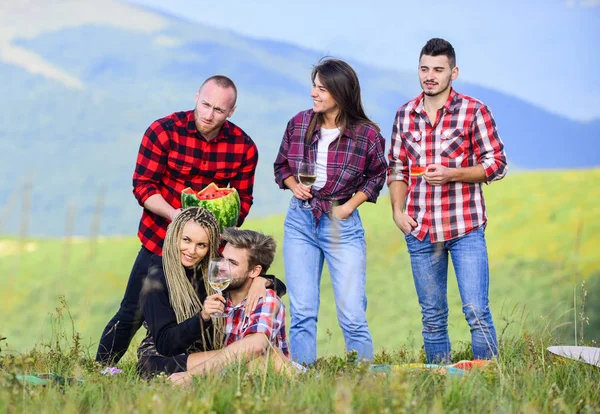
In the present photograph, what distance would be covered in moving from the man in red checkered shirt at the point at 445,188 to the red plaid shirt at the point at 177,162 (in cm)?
112

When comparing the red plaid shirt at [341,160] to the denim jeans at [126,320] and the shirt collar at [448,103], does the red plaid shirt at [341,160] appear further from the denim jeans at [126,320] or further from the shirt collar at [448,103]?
the denim jeans at [126,320]

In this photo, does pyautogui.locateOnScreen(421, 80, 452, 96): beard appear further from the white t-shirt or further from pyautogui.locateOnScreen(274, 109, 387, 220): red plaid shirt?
the white t-shirt

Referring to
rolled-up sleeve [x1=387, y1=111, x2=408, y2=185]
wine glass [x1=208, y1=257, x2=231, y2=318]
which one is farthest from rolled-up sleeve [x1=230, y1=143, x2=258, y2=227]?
wine glass [x1=208, y1=257, x2=231, y2=318]

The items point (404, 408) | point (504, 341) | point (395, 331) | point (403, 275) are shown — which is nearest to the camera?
point (404, 408)

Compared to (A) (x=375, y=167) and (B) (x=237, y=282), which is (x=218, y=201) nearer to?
(B) (x=237, y=282)

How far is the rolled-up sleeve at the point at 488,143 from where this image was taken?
202 inches

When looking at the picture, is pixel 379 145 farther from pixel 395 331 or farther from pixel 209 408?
pixel 395 331

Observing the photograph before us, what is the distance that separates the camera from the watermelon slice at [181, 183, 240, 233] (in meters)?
5.09

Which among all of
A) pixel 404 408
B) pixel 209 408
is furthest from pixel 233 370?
pixel 404 408

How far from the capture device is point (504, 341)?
5.52 metres

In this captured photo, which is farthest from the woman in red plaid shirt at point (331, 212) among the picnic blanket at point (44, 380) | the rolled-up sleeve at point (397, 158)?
the picnic blanket at point (44, 380)

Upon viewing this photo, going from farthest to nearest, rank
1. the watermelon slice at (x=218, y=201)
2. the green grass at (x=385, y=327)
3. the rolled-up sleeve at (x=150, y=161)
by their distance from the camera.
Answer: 1. the rolled-up sleeve at (x=150, y=161)
2. the watermelon slice at (x=218, y=201)
3. the green grass at (x=385, y=327)

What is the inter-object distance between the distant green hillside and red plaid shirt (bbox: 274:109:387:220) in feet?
22.5

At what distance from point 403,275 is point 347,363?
1012 cm
